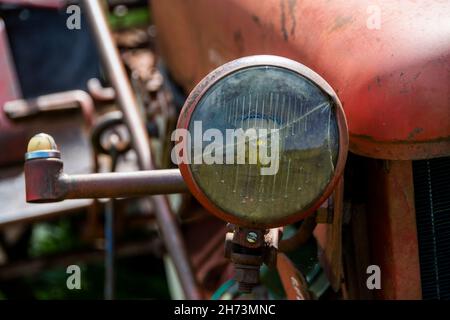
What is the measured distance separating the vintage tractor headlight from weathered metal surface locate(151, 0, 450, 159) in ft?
0.44

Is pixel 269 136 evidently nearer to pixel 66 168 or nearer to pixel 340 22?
pixel 340 22

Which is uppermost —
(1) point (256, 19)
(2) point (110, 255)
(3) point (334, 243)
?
(1) point (256, 19)

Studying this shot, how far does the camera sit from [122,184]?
1595 mm

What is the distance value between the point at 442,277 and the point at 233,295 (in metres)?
0.48

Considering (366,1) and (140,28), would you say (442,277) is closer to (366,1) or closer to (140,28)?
(366,1)

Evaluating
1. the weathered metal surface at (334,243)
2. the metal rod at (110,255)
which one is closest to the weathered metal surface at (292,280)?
the weathered metal surface at (334,243)

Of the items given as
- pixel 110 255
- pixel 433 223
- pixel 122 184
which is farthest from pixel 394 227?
pixel 110 255

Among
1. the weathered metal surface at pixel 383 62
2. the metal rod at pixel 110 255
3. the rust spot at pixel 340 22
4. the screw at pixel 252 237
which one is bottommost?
the metal rod at pixel 110 255

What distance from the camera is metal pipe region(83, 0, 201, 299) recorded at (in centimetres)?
210

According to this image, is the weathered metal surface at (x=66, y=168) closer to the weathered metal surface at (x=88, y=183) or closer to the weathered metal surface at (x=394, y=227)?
the weathered metal surface at (x=88, y=183)

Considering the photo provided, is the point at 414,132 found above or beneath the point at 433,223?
above

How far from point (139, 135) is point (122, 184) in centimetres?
79

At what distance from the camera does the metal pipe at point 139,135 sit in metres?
2.10

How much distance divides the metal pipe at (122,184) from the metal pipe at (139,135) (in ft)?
1.72
